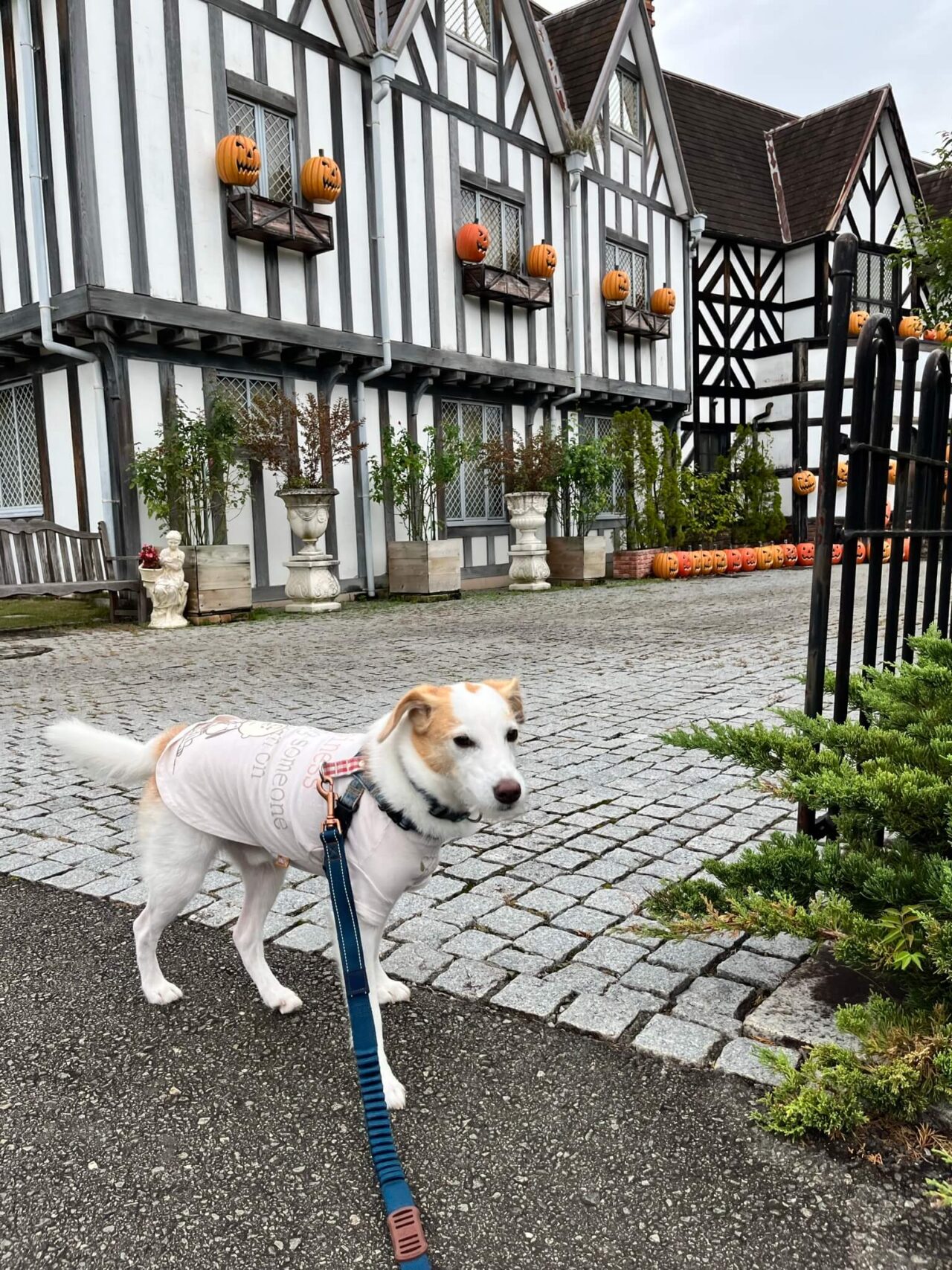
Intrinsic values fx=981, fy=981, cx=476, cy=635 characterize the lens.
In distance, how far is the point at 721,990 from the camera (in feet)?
8.31

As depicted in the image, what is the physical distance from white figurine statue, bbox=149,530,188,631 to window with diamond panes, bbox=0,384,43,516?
2.71 metres

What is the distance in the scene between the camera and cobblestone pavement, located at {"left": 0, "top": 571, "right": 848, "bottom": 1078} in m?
2.62

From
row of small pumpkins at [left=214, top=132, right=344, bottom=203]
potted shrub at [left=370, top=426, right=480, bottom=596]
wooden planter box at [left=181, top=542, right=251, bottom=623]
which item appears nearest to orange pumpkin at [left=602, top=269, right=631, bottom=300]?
potted shrub at [left=370, top=426, right=480, bottom=596]

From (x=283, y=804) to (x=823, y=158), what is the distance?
2611 cm

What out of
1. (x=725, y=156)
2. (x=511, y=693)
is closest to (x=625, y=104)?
(x=725, y=156)

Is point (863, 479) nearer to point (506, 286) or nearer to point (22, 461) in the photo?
point (22, 461)

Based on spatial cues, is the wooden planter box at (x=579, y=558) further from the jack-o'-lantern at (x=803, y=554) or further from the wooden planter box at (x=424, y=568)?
the jack-o'-lantern at (x=803, y=554)

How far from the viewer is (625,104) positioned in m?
19.1

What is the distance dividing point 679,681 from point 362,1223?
5619 mm

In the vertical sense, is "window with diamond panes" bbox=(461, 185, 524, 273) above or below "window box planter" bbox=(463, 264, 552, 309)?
above

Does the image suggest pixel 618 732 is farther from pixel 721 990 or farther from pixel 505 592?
pixel 505 592

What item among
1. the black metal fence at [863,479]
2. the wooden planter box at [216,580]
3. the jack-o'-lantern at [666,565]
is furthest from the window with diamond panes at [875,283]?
the black metal fence at [863,479]

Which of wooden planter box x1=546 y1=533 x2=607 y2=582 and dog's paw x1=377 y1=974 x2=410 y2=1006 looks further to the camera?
wooden planter box x1=546 y1=533 x2=607 y2=582

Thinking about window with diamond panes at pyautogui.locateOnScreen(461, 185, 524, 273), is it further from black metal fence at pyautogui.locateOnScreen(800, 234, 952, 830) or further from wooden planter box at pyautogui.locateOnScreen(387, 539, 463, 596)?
black metal fence at pyautogui.locateOnScreen(800, 234, 952, 830)
